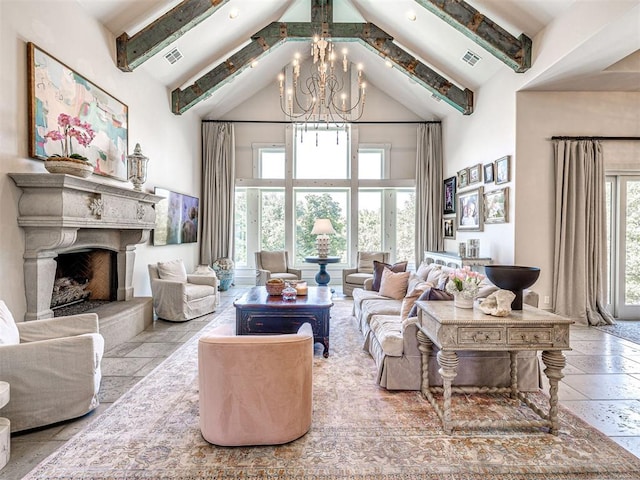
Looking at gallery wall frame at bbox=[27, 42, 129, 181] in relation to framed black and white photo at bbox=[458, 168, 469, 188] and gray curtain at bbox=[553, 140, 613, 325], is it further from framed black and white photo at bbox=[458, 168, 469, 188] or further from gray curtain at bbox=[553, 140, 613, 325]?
gray curtain at bbox=[553, 140, 613, 325]

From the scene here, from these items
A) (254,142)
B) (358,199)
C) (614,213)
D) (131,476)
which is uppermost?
(254,142)

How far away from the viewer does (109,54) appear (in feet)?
13.9

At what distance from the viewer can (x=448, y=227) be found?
7.11 metres

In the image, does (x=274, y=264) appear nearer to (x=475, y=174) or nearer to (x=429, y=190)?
(x=429, y=190)

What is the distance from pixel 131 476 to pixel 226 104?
7.14 m

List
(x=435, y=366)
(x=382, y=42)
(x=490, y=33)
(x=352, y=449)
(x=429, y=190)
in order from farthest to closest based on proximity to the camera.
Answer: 1. (x=429, y=190)
2. (x=382, y=42)
3. (x=490, y=33)
4. (x=435, y=366)
5. (x=352, y=449)

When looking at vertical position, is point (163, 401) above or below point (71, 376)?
below

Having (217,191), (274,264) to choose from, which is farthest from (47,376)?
(217,191)

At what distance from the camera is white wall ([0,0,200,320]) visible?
9.36 feet

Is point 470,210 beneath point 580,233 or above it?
above

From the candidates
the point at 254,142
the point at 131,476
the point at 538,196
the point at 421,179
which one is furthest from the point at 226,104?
the point at 131,476

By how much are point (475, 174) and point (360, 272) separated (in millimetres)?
2750

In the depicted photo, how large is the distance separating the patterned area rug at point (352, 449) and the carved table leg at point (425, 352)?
109 millimetres

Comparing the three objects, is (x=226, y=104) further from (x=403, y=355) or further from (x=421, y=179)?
(x=403, y=355)
